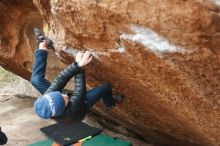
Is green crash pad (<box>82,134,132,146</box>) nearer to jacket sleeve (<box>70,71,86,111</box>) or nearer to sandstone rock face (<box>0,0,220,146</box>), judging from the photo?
sandstone rock face (<box>0,0,220,146</box>)

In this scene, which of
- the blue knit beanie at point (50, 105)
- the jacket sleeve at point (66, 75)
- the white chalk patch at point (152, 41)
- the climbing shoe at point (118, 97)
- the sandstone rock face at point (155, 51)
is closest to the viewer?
the sandstone rock face at point (155, 51)

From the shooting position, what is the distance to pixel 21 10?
6.22 m

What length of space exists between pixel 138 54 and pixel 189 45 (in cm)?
63

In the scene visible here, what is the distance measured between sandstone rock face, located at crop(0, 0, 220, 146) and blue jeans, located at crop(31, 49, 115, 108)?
16 centimetres

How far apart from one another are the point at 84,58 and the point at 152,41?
1.15m

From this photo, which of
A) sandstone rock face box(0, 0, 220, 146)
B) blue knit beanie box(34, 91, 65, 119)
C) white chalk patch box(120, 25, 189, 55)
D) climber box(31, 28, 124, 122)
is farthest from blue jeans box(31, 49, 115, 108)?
white chalk patch box(120, 25, 189, 55)

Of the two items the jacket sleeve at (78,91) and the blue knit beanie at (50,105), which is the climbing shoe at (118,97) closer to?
the jacket sleeve at (78,91)

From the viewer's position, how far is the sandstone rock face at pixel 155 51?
296cm

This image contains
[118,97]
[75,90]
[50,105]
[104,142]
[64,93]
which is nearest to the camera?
[50,105]

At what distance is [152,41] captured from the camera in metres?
3.32

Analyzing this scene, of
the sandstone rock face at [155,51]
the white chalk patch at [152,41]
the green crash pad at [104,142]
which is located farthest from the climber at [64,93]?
the green crash pad at [104,142]

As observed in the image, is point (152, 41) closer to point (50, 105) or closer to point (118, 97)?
point (50, 105)

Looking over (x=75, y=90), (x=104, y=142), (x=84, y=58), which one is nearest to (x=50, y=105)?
(x=75, y=90)

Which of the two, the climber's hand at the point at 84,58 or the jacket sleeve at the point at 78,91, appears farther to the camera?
the jacket sleeve at the point at 78,91
